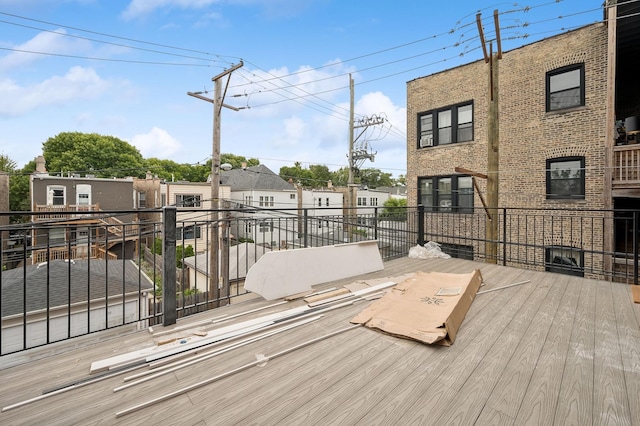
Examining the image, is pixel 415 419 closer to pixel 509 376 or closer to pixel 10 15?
pixel 509 376

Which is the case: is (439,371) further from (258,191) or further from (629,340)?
(258,191)

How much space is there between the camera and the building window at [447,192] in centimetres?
973

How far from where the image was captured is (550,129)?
8.23m

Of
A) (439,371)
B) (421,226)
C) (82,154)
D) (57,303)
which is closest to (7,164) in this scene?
(82,154)

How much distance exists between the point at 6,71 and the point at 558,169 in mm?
30391

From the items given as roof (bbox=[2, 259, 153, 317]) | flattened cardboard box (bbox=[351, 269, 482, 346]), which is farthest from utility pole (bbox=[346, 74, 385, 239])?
flattened cardboard box (bbox=[351, 269, 482, 346])

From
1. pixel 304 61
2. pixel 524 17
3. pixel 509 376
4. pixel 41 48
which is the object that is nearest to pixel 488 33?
pixel 524 17

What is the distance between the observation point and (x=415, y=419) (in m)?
1.38

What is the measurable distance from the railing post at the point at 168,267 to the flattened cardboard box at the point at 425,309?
1.63 meters

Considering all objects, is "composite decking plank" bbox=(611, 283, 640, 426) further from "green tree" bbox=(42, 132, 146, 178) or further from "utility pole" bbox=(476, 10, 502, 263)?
"green tree" bbox=(42, 132, 146, 178)

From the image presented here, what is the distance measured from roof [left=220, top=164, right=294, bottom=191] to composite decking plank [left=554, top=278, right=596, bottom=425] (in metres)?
21.9

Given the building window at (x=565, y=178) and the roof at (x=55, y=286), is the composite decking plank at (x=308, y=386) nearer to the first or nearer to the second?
the roof at (x=55, y=286)

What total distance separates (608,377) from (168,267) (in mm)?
3224

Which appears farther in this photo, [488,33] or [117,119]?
[117,119]
